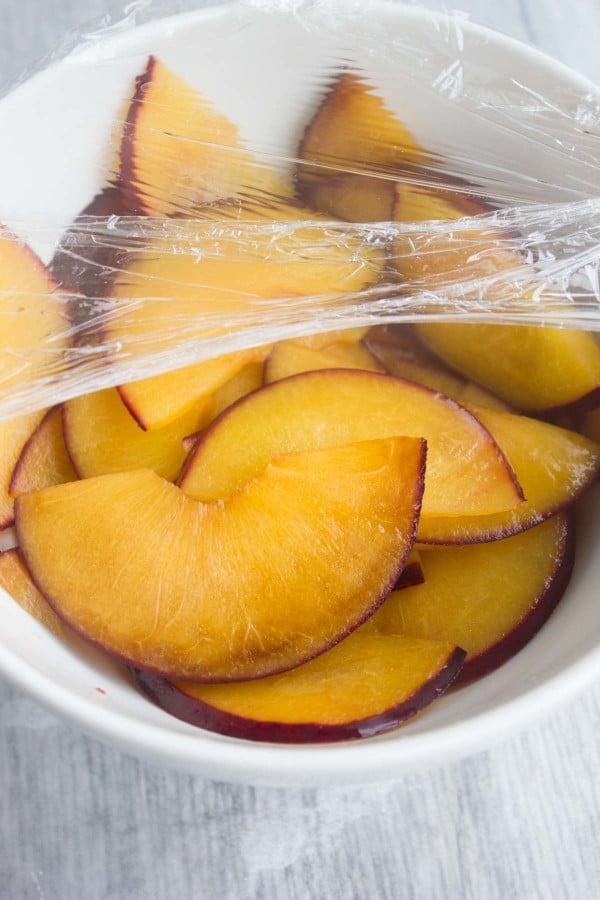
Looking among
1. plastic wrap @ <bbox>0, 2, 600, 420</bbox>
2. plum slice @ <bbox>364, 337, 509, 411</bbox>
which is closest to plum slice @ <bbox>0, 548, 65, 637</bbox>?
plastic wrap @ <bbox>0, 2, 600, 420</bbox>

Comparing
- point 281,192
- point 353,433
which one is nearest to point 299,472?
point 353,433

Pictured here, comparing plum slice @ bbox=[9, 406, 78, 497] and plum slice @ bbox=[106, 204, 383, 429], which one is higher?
plum slice @ bbox=[106, 204, 383, 429]

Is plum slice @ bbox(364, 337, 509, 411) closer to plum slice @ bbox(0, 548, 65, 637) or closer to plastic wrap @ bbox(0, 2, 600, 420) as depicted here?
plastic wrap @ bbox(0, 2, 600, 420)

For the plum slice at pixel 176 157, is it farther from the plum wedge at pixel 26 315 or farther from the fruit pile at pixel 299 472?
the plum wedge at pixel 26 315

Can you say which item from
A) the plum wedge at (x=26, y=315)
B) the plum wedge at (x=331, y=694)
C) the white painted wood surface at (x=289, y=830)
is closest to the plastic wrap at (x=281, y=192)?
the plum wedge at (x=26, y=315)

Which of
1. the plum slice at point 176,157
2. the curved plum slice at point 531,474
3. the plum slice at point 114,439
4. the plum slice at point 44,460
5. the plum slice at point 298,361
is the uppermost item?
the plum slice at point 176,157

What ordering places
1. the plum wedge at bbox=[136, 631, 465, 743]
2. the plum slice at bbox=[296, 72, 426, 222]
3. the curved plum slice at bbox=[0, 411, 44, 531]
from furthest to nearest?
the plum slice at bbox=[296, 72, 426, 222] < the curved plum slice at bbox=[0, 411, 44, 531] < the plum wedge at bbox=[136, 631, 465, 743]
